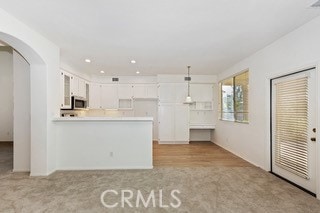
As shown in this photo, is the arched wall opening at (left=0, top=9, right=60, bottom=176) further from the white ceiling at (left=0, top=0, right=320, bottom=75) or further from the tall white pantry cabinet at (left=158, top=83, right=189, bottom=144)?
the tall white pantry cabinet at (left=158, top=83, right=189, bottom=144)

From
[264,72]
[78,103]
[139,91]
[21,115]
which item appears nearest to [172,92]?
[139,91]

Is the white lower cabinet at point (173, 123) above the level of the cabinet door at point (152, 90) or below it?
below

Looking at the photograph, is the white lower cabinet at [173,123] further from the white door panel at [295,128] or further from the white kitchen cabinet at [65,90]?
the white door panel at [295,128]

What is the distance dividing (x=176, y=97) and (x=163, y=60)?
2438mm

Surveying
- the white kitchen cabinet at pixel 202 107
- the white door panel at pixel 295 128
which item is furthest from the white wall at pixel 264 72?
the white kitchen cabinet at pixel 202 107

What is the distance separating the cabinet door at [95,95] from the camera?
737cm

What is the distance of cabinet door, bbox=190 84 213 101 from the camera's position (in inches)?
299

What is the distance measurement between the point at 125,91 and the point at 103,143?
360 cm

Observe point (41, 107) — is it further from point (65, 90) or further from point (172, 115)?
point (172, 115)

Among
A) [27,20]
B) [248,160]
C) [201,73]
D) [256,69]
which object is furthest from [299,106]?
[27,20]

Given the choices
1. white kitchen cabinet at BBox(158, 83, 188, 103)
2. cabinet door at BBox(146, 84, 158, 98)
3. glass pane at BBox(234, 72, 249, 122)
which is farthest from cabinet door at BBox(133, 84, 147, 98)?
glass pane at BBox(234, 72, 249, 122)

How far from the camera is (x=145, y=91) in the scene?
759 centimetres

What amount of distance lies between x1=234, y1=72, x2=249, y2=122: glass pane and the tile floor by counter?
1694 millimetres

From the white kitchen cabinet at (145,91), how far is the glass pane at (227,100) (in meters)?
2.65
